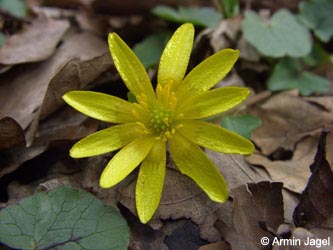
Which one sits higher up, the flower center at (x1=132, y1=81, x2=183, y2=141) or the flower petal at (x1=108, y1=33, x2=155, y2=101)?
the flower petal at (x1=108, y1=33, x2=155, y2=101)

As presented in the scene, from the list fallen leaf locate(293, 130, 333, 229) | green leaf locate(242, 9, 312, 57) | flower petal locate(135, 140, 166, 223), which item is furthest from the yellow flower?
green leaf locate(242, 9, 312, 57)

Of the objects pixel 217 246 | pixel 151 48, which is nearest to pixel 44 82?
pixel 151 48

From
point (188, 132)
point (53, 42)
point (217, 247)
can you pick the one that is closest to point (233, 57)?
point (188, 132)

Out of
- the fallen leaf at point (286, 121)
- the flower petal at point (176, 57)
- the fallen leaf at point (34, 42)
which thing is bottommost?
the fallen leaf at point (286, 121)

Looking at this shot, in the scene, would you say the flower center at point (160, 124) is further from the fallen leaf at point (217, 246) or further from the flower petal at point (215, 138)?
the fallen leaf at point (217, 246)

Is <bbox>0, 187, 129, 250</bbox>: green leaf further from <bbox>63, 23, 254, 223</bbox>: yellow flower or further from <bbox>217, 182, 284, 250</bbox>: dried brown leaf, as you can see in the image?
<bbox>217, 182, 284, 250</bbox>: dried brown leaf

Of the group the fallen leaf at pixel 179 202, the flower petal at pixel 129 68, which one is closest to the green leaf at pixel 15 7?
the flower petal at pixel 129 68
